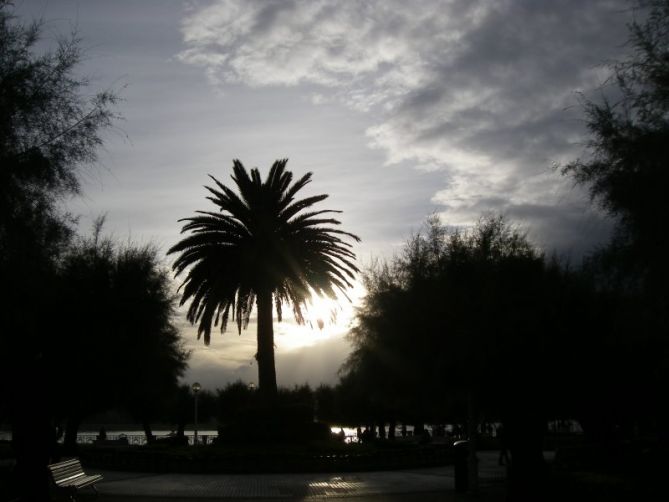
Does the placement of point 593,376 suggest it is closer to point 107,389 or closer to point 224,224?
point 107,389

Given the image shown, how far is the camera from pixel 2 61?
10.6m

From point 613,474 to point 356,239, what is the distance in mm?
20660

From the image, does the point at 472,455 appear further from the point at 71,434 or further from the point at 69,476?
the point at 71,434

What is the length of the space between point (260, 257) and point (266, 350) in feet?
16.0

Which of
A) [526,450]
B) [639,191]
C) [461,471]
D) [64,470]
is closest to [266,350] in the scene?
[461,471]

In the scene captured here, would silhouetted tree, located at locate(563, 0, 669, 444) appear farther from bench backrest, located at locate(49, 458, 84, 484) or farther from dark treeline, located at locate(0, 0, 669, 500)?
bench backrest, located at locate(49, 458, 84, 484)

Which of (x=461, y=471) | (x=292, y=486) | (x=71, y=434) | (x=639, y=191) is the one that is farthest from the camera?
(x=71, y=434)

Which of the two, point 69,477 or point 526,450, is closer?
point 69,477

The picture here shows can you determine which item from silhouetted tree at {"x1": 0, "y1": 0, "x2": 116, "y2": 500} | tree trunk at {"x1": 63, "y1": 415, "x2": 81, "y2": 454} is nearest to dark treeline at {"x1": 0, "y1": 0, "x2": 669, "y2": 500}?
silhouetted tree at {"x1": 0, "y1": 0, "x2": 116, "y2": 500}

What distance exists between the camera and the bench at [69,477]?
13.2m

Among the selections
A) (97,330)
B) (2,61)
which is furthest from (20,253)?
(97,330)

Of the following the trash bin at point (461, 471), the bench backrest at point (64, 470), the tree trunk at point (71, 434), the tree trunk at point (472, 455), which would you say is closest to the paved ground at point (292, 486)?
the trash bin at point (461, 471)

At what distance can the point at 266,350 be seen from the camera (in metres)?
37.6

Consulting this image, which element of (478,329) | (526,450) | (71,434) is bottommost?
(71,434)
